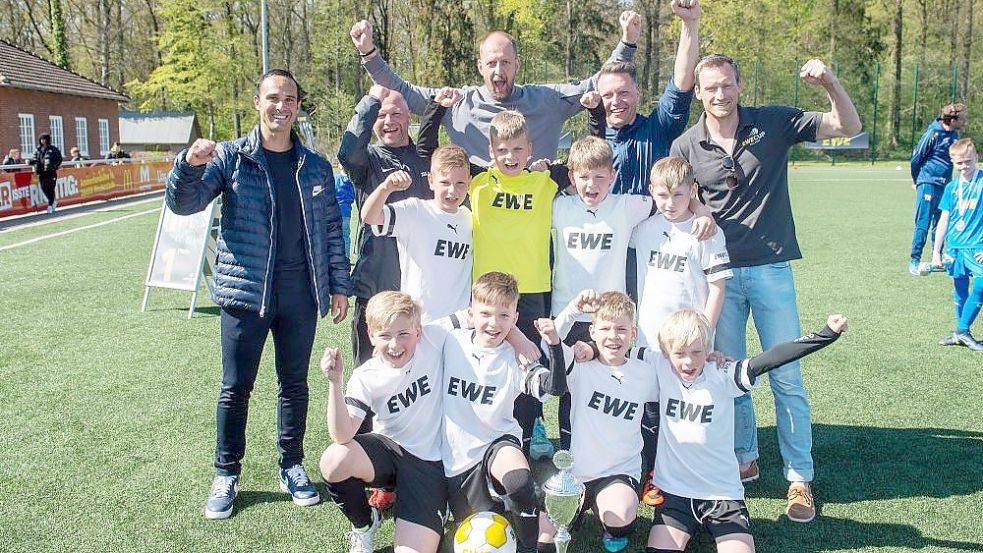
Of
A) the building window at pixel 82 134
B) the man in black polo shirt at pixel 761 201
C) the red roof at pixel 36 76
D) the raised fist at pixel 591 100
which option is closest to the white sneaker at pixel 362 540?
the man in black polo shirt at pixel 761 201

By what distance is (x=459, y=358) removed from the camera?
3.74 metres

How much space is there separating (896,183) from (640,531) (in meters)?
27.1

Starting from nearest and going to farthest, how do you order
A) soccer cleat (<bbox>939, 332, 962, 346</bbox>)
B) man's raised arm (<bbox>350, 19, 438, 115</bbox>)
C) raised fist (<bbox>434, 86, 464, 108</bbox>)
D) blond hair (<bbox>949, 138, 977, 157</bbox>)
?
raised fist (<bbox>434, 86, 464, 108</bbox>)
man's raised arm (<bbox>350, 19, 438, 115</bbox>)
soccer cleat (<bbox>939, 332, 962, 346</bbox>)
blond hair (<bbox>949, 138, 977, 157</bbox>)

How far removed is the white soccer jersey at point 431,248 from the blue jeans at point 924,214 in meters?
8.79

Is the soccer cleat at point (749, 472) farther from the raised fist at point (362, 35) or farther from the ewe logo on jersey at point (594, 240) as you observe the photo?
the raised fist at point (362, 35)

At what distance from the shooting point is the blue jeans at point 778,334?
13.6 ft

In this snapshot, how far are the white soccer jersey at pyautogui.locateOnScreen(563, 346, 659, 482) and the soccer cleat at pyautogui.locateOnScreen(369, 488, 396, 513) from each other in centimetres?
100

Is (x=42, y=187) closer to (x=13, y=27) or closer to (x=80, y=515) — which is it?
(x=80, y=515)

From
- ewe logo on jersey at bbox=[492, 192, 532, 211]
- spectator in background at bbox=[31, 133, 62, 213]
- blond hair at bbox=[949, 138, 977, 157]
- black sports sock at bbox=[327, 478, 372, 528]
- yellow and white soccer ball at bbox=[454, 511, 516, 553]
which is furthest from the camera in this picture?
spectator in background at bbox=[31, 133, 62, 213]

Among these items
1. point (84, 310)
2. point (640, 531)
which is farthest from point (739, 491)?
point (84, 310)

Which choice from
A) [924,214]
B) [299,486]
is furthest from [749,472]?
[924,214]

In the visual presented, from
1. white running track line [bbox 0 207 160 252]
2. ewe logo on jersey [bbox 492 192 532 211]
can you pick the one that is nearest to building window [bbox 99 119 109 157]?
white running track line [bbox 0 207 160 252]

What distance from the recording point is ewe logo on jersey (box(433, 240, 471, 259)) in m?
4.04

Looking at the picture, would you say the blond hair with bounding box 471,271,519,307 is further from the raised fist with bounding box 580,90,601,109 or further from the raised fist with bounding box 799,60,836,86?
the raised fist with bounding box 799,60,836,86
